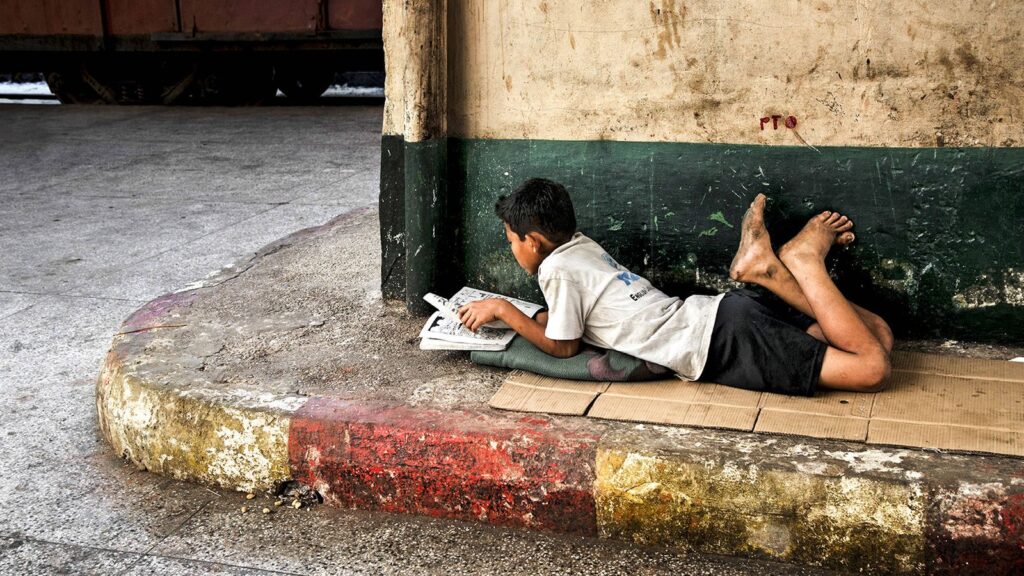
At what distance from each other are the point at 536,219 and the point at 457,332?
1.45 ft

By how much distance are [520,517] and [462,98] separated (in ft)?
5.06

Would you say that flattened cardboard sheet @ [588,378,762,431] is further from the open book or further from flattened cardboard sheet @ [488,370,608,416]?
the open book

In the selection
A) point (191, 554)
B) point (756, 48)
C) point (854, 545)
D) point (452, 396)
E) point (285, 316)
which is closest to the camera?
point (854, 545)

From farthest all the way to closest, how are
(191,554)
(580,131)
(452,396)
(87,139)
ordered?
(87,139) < (580,131) < (452,396) < (191,554)

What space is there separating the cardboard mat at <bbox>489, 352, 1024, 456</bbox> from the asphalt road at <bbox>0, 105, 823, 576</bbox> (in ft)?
1.25

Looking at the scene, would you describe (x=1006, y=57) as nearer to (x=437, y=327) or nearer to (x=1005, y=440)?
(x=1005, y=440)

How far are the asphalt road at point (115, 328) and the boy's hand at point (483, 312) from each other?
0.65 m

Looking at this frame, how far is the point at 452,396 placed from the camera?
295cm

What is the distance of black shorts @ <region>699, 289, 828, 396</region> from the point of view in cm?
285

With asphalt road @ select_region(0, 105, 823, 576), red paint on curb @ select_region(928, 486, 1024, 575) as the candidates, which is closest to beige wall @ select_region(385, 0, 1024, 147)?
red paint on curb @ select_region(928, 486, 1024, 575)

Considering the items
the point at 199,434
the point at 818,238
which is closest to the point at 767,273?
the point at 818,238

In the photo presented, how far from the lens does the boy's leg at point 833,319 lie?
9.23ft

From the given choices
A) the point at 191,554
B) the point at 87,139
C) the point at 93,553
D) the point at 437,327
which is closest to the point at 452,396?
the point at 437,327

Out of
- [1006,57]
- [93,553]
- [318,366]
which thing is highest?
[1006,57]
